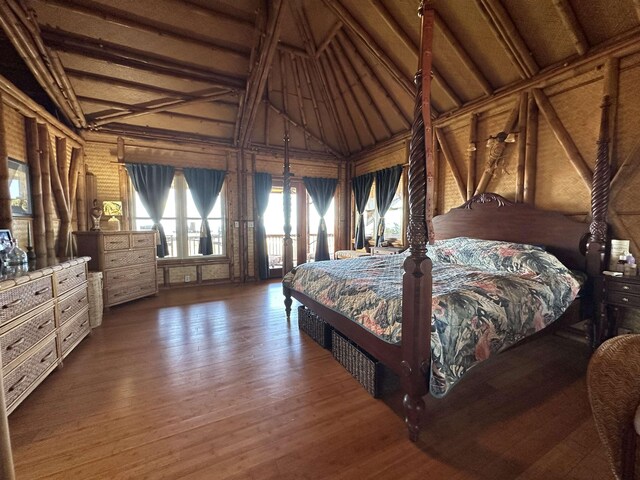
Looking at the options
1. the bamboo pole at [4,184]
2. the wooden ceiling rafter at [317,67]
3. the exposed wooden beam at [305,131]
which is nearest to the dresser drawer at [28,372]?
the bamboo pole at [4,184]

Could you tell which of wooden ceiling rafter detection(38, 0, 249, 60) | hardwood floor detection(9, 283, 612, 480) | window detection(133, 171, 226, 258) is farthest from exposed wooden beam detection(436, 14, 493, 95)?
window detection(133, 171, 226, 258)

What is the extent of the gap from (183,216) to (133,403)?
4.14 m

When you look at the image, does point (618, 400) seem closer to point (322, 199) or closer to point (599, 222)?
point (599, 222)

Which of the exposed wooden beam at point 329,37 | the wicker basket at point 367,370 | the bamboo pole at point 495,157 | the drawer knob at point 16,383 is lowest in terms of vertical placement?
the wicker basket at point 367,370

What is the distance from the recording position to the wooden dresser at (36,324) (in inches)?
69.8

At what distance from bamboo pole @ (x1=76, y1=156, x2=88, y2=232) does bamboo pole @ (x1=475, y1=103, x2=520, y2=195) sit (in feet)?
19.8

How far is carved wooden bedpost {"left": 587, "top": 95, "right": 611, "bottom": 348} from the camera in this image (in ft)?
8.43

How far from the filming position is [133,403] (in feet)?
6.40

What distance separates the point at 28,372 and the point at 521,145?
5.14 metres

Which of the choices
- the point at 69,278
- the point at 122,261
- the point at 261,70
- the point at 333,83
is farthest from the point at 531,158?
the point at 122,261

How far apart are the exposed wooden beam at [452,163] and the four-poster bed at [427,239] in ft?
1.21

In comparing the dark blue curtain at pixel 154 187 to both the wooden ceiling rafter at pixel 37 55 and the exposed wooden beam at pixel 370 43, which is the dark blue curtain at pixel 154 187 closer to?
the wooden ceiling rafter at pixel 37 55

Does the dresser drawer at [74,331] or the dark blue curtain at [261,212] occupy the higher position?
the dark blue curtain at [261,212]

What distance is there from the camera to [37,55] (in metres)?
3.06
